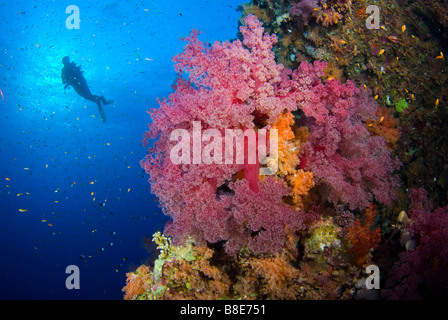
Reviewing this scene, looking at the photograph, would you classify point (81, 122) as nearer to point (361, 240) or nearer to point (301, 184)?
point (301, 184)

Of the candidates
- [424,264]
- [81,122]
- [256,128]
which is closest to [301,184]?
[256,128]

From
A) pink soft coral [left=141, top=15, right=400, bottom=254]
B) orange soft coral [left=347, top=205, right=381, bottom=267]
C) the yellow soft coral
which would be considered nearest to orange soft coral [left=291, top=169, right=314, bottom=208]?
the yellow soft coral

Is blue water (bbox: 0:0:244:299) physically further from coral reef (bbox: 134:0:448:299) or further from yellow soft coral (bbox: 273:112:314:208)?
yellow soft coral (bbox: 273:112:314:208)

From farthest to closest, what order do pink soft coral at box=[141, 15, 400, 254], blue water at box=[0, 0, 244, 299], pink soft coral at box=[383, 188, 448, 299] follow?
blue water at box=[0, 0, 244, 299] → pink soft coral at box=[141, 15, 400, 254] → pink soft coral at box=[383, 188, 448, 299]

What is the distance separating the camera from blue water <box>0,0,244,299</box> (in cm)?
2659

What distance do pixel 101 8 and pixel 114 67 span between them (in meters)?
6.13

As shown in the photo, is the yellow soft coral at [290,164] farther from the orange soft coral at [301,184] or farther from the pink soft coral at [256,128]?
the pink soft coral at [256,128]

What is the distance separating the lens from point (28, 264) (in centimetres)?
4378

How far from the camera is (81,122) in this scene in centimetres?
3644

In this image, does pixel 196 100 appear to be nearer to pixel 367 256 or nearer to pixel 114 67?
pixel 367 256

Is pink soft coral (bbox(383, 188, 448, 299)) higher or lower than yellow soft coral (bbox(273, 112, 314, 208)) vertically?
lower

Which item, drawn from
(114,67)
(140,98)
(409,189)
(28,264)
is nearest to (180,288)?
(409,189)

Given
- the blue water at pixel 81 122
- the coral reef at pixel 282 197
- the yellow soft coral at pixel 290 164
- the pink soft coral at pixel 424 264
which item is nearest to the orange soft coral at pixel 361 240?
the coral reef at pixel 282 197

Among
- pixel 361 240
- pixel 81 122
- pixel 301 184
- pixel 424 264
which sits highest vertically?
pixel 81 122
